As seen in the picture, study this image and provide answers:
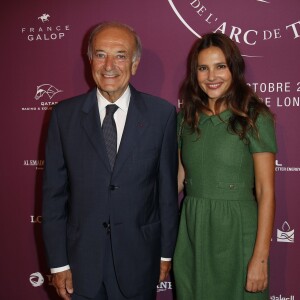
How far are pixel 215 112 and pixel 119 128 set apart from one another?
548mm

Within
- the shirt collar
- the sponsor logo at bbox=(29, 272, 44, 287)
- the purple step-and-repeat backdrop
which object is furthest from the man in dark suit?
the sponsor logo at bbox=(29, 272, 44, 287)

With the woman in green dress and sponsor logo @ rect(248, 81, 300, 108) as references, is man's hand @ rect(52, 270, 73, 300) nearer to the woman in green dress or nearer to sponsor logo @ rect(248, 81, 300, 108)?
the woman in green dress

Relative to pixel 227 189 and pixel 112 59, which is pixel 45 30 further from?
pixel 227 189

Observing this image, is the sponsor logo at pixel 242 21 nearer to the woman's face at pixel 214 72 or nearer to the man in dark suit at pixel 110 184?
the woman's face at pixel 214 72

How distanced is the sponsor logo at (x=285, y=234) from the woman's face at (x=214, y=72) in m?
1.07

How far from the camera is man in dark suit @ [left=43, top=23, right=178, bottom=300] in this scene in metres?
1.79

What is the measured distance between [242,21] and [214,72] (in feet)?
2.13

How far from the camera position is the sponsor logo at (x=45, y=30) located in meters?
2.65

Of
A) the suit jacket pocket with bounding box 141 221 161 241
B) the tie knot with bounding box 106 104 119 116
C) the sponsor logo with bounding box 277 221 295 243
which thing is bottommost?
the sponsor logo with bounding box 277 221 295 243

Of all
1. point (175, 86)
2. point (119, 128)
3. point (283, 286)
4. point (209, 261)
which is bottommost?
point (283, 286)

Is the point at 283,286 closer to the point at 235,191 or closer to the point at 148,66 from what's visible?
the point at 235,191

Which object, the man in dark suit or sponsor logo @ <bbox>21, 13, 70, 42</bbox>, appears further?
sponsor logo @ <bbox>21, 13, 70, 42</bbox>

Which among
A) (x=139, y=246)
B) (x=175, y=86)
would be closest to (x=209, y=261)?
(x=139, y=246)

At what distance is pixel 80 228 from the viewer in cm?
183
